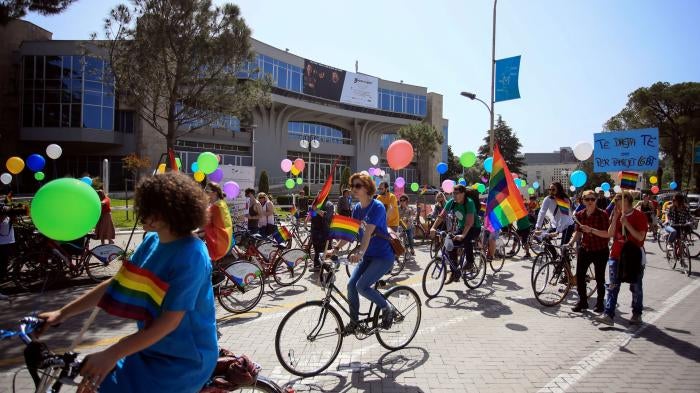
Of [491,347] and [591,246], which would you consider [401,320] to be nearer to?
[491,347]

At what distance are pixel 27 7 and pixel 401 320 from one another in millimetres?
11688

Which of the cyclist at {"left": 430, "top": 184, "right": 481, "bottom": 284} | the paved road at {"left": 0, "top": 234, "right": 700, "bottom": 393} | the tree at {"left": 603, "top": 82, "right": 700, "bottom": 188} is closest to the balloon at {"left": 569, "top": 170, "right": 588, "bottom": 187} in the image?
the paved road at {"left": 0, "top": 234, "right": 700, "bottom": 393}

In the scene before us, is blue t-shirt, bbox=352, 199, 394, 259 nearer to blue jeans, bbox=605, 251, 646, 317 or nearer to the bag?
blue jeans, bbox=605, 251, 646, 317

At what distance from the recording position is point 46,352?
6.16ft

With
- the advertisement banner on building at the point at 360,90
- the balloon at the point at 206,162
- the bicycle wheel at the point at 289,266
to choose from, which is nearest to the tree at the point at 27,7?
the balloon at the point at 206,162

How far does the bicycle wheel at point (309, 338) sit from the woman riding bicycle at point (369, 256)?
0.22 m

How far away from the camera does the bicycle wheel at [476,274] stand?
8141mm

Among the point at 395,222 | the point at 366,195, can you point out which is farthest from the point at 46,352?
the point at 395,222

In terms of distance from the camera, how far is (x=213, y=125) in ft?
123

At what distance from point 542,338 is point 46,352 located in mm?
5410

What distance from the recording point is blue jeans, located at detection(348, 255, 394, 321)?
4629mm

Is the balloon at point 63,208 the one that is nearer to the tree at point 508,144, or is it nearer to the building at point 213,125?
the building at point 213,125

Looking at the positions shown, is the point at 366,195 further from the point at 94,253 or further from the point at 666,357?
the point at 94,253

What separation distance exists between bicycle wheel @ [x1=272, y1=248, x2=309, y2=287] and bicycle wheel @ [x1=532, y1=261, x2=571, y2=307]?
432cm
